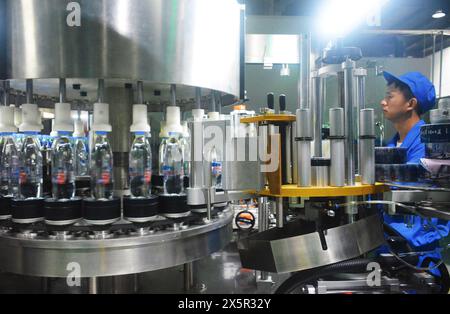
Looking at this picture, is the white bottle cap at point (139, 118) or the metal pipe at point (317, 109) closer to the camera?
the white bottle cap at point (139, 118)

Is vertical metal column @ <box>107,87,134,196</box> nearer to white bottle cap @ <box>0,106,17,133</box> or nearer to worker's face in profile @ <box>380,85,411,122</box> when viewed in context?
white bottle cap @ <box>0,106,17,133</box>

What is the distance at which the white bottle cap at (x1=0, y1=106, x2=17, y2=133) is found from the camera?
29.7 inches

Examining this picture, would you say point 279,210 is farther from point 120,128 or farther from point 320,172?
point 120,128

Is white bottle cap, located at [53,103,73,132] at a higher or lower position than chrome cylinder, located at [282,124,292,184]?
higher

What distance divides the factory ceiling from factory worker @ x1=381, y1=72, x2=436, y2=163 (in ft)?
4.35

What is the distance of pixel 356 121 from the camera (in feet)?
2.63

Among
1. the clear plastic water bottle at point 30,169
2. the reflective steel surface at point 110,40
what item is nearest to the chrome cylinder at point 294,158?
the reflective steel surface at point 110,40

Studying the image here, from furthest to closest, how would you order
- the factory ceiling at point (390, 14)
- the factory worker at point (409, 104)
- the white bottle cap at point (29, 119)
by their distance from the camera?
the factory ceiling at point (390, 14) → the factory worker at point (409, 104) → the white bottle cap at point (29, 119)

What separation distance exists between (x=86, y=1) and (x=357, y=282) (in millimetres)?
1226

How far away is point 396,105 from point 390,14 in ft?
9.26

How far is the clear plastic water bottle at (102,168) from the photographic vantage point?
0.76 m

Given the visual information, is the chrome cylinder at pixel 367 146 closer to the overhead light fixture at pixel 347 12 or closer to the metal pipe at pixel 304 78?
the metal pipe at pixel 304 78

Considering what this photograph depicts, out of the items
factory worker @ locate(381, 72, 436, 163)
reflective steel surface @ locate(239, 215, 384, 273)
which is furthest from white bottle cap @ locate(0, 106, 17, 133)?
factory worker @ locate(381, 72, 436, 163)
